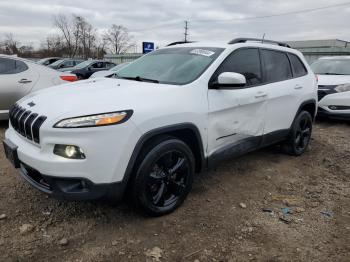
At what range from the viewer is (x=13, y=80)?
254 inches

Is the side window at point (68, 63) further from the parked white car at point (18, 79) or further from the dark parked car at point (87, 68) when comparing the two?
the parked white car at point (18, 79)

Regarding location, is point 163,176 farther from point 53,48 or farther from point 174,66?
point 53,48

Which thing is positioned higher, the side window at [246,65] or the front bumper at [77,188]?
the side window at [246,65]

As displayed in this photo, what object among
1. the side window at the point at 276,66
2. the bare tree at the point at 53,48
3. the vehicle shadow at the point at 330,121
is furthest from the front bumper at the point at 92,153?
the bare tree at the point at 53,48

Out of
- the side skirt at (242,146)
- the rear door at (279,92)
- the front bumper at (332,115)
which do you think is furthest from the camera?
the front bumper at (332,115)

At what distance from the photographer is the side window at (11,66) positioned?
21.4ft

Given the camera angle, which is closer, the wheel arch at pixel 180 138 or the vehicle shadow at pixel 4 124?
the wheel arch at pixel 180 138

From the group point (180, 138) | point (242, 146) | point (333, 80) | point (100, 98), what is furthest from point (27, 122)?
point (333, 80)

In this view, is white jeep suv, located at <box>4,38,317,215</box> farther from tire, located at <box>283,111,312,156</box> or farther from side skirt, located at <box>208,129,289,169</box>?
tire, located at <box>283,111,312,156</box>

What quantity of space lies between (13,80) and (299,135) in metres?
5.16

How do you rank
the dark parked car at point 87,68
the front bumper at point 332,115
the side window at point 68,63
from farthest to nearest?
1. the side window at point 68,63
2. the dark parked car at point 87,68
3. the front bumper at point 332,115

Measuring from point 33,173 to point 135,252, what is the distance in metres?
1.14

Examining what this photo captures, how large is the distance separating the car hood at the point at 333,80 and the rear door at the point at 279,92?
3.40 meters

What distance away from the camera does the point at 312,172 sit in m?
4.91
